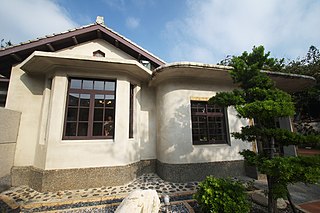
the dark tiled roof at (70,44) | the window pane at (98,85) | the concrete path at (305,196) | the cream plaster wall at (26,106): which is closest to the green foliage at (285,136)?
the concrete path at (305,196)

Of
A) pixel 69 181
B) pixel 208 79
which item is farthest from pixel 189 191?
pixel 208 79

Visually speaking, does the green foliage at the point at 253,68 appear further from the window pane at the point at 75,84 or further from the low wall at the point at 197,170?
the window pane at the point at 75,84

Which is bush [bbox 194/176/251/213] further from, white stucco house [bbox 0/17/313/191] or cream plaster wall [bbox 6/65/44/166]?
cream plaster wall [bbox 6/65/44/166]

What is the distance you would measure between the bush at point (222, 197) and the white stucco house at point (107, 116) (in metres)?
2.33

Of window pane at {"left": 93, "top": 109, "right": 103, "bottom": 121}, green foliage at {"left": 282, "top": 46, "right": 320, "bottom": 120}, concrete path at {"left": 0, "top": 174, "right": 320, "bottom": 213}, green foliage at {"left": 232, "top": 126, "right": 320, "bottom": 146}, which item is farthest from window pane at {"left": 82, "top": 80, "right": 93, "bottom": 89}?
green foliage at {"left": 282, "top": 46, "right": 320, "bottom": 120}

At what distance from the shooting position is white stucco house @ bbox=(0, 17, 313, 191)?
4801 mm

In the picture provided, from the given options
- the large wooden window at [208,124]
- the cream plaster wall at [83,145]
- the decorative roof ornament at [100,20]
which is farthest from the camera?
the decorative roof ornament at [100,20]

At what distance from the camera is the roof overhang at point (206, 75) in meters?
5.18

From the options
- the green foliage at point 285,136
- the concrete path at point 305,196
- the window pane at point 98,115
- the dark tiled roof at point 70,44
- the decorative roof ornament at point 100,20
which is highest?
the decorative roof ornament at point 100,20

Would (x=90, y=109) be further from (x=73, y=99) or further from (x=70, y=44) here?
(x=70, y=44)

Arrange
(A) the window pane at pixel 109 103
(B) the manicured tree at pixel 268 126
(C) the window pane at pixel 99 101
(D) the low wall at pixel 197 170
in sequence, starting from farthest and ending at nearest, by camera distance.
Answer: (A) the window pane at pixel 109 103
(C) the window pane at pixel 99 101
(D) the low wall at pixel 197 170
(B) the manicured tree at pixel 268 126

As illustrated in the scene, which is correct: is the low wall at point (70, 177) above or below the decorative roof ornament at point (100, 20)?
below

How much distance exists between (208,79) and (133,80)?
138 inches

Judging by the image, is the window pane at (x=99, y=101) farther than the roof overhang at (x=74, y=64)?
Yes
